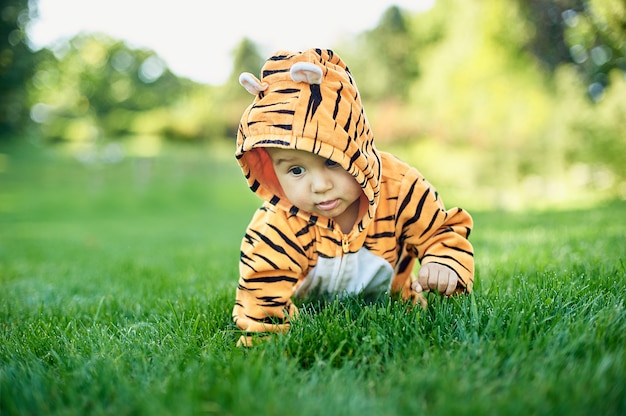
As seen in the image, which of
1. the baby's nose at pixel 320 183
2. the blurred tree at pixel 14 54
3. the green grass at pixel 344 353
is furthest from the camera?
the blurred tree at pixel 14 54

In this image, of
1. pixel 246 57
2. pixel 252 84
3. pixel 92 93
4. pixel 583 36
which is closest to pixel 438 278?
pixel 252 84

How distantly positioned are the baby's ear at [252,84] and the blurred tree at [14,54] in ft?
91.4

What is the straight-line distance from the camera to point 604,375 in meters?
1.20

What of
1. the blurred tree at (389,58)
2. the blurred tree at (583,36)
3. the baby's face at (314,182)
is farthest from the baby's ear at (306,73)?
the blurred tree at (389,58)

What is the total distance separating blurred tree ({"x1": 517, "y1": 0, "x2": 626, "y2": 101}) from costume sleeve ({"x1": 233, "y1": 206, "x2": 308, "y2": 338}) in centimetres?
902

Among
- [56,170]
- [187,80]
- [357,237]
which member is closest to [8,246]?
[357,237]

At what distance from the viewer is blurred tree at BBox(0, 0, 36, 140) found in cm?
2492

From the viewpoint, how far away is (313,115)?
1818mm

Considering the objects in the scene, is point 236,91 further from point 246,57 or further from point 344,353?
point 344,353

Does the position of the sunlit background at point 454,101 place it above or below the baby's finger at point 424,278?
above

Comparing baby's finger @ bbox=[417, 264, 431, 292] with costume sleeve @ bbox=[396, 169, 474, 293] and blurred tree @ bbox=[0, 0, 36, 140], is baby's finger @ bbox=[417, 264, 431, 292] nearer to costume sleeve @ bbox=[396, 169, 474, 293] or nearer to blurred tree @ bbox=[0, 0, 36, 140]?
costume sleeve @ bbox=[396, 169, 474, 293]

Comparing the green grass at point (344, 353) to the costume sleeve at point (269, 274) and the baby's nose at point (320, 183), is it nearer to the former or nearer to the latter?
the costume sleeve at point (269, 274)

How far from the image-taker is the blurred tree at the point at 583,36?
934 centimetres

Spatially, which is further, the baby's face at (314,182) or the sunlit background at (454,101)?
the sunlit background at (454,101)
